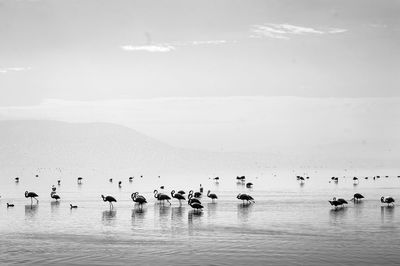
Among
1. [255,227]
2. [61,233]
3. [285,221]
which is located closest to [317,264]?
[255,227]

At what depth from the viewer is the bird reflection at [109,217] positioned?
3941cm

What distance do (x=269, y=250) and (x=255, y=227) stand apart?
26.2 feet

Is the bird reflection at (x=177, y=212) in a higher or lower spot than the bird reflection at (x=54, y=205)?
lower

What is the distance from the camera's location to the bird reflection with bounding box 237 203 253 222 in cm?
4106

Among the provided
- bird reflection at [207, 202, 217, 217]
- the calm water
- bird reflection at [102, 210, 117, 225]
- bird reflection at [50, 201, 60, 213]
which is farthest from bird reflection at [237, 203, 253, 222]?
bird reflection at [50, 201, 60, 213]

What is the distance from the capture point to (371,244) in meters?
29.3

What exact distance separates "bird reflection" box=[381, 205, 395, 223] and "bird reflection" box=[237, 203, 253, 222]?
932 cm

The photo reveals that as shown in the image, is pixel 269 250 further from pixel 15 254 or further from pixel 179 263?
pixel 15 254

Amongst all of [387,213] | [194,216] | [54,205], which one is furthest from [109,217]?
[387,213]

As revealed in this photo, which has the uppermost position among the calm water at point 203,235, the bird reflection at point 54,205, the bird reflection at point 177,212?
the bird reflection at point 54,205

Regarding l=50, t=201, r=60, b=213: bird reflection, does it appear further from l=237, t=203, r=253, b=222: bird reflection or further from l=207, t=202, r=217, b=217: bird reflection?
l=237, t=203, r=253, b=222: bird reflection

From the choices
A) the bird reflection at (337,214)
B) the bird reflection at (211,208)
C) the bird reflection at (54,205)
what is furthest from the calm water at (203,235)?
the bird reflection at (54,205)

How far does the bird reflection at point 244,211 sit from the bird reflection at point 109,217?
8.94 m

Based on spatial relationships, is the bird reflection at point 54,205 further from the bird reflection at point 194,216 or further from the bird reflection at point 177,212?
the bird reflection at point 194,216
